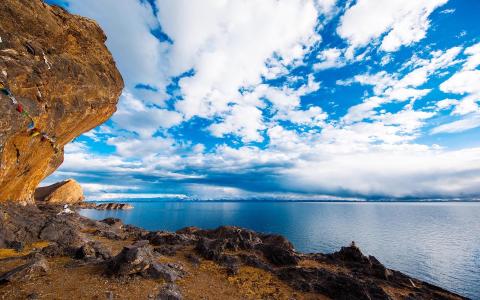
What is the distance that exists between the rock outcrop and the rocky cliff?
132 meters

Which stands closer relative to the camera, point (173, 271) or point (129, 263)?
point (129, 263)

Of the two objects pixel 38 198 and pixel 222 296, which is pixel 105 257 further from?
pixel 38 198

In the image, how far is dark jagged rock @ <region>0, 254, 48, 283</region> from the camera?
18.8 meters

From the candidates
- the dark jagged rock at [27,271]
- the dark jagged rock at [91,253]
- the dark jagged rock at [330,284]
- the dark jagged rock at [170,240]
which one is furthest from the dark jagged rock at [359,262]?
the dark jagged rock at [27,271]

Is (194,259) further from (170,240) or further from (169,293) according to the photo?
(170,240)

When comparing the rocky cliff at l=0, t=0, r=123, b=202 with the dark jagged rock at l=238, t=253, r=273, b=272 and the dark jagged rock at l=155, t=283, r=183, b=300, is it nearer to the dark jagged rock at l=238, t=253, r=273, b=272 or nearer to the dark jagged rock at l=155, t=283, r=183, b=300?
the dark jagged rock at l=155, t=283, r=183, b=300

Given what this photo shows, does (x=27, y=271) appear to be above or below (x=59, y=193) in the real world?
below

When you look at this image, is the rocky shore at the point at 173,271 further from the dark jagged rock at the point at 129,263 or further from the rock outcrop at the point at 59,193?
the rock outcrop at the point at 59,193

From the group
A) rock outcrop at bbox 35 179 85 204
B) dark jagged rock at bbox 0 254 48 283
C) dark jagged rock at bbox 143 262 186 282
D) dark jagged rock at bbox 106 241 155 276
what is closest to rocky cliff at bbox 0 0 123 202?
dark jagged rock at bbox 0 254 48 283

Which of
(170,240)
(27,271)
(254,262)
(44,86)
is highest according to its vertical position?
(44,86)

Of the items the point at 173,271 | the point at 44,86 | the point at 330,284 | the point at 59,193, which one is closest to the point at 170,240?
the point at 173,271

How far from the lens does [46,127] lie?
3731 cm

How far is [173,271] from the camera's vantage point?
82.8 ft

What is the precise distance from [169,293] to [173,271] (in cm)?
473
